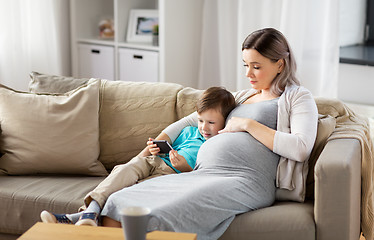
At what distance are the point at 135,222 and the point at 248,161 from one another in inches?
32.7

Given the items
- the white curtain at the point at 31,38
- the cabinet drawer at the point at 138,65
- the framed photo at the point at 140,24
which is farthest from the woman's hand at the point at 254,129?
the white curtain at the point at 31,38

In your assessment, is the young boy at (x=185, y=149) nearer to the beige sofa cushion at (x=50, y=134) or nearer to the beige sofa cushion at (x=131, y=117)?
the beige sofa cushion at (x=131, y=117)

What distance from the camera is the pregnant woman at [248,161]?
2.07 m

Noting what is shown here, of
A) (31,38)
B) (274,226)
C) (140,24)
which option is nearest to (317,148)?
(274,226)

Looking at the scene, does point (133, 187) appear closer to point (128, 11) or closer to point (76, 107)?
point (76, 107)

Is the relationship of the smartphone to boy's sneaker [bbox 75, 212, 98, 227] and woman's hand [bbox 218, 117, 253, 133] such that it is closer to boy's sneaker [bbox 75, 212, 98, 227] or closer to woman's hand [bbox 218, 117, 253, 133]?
woman's hand [bbox 218, 117, 253, 133]

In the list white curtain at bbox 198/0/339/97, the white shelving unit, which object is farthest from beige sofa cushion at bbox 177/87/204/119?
the white shelving unit

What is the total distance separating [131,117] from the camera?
110 inches

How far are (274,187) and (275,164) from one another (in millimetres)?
90

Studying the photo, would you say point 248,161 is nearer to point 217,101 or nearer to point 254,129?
point 254,129

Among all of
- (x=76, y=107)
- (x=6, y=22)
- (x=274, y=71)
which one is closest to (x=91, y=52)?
(x=6, y=22)

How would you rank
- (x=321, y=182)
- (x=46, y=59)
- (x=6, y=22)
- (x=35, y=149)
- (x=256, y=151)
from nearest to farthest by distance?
1. (x=321, y=182)
2. (x=256, y=151)
3. (x=35, y=149)
4. (x=6, y=22)
5. (x=46, y=59)

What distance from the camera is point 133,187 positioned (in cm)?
219

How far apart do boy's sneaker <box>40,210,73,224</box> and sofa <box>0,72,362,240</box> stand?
29cm
